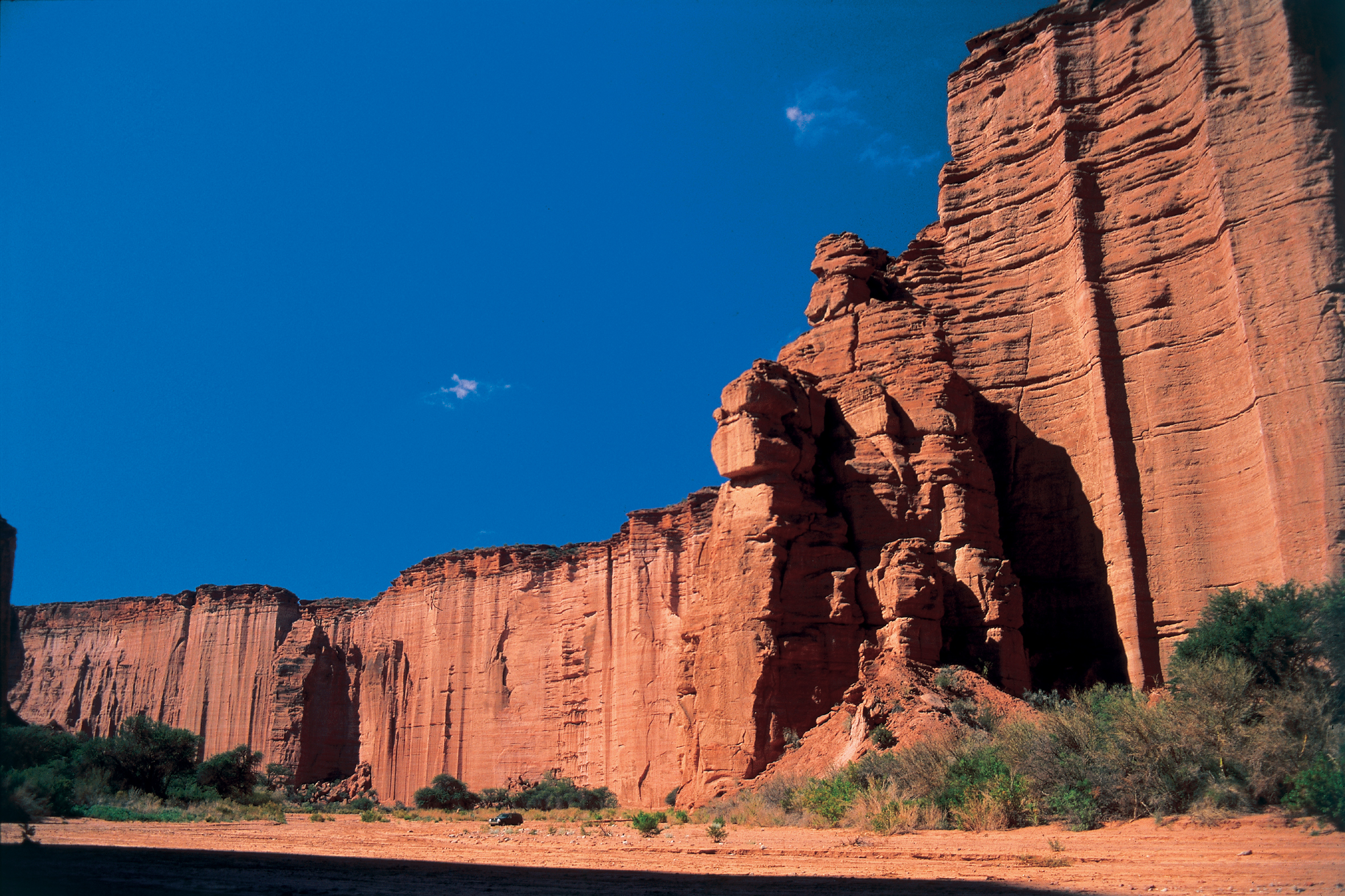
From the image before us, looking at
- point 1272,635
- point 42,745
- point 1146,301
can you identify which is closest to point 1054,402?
point 1146,301

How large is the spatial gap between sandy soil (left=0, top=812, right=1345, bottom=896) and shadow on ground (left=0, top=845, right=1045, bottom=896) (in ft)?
0.11

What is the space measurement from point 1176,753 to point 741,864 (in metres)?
5.05

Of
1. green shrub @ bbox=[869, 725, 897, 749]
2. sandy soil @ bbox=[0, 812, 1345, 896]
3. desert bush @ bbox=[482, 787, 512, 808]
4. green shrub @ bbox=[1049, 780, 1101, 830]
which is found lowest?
desert bush @ bbox=[482, 787, 512, 808]

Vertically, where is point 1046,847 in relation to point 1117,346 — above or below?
below

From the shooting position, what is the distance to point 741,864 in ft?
34.2

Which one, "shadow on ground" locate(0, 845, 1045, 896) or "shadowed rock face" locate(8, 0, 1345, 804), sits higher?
"shadowed rock face" locate(8, 0, 1345, 804)

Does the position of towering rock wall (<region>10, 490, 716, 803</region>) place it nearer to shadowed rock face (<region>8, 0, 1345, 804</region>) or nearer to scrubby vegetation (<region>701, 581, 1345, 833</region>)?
shadowed rock face (<region>8, 0, 1345, 804</region>)

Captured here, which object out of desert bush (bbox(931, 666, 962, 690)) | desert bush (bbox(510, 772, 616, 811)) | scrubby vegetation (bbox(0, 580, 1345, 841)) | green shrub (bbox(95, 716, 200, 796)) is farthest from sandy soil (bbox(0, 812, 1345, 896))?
desert bush (bbox(510, 772, 616, 811))

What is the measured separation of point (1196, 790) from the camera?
35.0 ft

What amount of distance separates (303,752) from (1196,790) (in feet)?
128

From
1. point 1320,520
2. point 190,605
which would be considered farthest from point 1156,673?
point 190,605

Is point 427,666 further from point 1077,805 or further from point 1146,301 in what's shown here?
point 1077,805

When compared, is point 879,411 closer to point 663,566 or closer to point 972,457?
point 972,457

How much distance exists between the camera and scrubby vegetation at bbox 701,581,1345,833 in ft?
33.4
